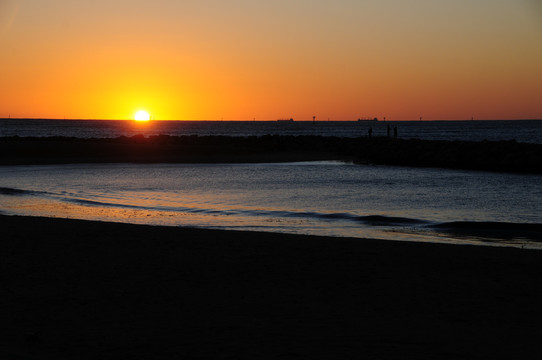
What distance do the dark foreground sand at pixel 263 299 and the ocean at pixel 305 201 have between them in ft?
12.2

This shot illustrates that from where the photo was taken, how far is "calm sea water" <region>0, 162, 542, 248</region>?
14719 millimetres

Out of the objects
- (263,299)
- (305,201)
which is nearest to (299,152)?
(305,201)

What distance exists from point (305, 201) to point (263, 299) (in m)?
12.6

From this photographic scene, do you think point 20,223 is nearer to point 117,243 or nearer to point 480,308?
point 117,243

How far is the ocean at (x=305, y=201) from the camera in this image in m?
14.7

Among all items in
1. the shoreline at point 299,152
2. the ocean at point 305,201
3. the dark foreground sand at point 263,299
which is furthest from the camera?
the shoreline at point 299,152

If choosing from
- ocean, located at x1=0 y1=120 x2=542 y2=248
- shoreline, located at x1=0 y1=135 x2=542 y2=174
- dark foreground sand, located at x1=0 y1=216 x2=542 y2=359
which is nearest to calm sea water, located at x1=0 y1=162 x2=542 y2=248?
ocean, located at x1=0 y1=120 x2=542 y2=248

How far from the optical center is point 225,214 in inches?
672

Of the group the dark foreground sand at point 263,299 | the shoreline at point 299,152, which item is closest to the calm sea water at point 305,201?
the dark foreground sand at point 263,299

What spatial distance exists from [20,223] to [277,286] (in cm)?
718

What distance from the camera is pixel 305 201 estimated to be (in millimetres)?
19906

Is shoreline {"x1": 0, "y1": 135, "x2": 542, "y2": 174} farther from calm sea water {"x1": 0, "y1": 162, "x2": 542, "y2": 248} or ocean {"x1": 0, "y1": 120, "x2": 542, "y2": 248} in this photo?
calm sea water {"x1": 0, "y1": 162, "x2": 542, "y2": 248}

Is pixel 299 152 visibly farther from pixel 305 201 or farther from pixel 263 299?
pixel 263 299

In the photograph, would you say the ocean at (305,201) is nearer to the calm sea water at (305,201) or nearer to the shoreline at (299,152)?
the calm sea water at (305,201)
